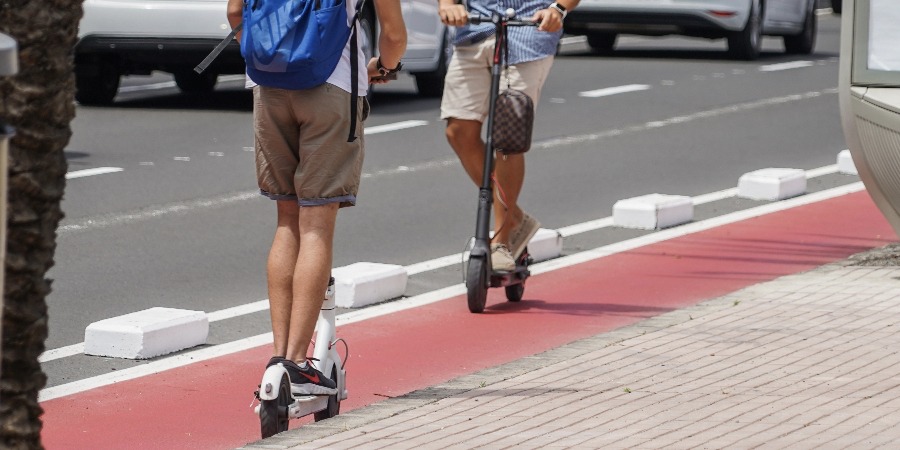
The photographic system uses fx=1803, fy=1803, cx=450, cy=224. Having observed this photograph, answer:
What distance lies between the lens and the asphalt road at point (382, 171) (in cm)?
819

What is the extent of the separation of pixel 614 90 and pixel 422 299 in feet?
34.4

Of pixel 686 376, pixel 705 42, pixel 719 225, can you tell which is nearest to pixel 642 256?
pixel 719 225

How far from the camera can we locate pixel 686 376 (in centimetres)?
606

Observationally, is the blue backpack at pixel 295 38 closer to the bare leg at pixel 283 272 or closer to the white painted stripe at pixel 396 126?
the bare leg at pixel 283 272

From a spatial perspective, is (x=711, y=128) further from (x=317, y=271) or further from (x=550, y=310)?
(x=317, y=271)

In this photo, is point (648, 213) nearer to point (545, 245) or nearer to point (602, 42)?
point (545, 245)

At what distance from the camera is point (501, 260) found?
7633 millimetres

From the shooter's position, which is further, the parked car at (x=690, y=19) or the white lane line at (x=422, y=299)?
the parked car at (x=690, y=19)

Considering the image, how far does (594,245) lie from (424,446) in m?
4.78

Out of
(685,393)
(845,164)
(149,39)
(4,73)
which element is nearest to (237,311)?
(685,393)

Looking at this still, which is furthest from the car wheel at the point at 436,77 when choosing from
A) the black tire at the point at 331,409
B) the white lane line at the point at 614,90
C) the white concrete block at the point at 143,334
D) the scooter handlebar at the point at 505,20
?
the black tire at the point at 331,409

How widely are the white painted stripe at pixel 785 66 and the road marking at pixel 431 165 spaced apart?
86.7 inches

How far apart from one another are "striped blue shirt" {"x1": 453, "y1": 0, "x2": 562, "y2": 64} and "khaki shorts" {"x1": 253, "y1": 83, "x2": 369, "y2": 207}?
234 centimetres

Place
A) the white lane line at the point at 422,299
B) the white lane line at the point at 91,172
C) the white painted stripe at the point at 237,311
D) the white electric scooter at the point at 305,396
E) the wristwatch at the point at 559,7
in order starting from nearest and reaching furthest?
the white electric scooter at the point at 305,396 → the white lane line at the point at 422,299 → the white painted stripe at the point at 237,311 → the wristwatch at the point at 559,7 → the white lane line at the point at 91,172
